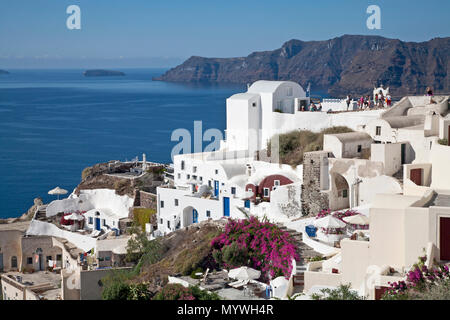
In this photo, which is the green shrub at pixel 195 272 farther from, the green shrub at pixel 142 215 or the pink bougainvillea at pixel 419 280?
the green shrub at pixel 142 215

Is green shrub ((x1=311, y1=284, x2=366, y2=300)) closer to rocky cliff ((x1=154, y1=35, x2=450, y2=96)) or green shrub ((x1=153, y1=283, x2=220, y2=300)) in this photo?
green shrub ((x1=153, y1=283, x2=220, y2=300))

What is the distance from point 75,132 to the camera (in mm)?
94000

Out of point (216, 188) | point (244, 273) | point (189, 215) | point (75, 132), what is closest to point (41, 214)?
point (189, 215)

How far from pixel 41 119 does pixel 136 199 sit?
78.7 m

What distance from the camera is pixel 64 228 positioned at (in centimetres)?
3431

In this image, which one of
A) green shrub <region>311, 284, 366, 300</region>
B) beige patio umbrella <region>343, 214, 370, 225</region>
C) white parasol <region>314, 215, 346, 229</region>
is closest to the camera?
green shrub <region>311, 284, 366, 300</region>

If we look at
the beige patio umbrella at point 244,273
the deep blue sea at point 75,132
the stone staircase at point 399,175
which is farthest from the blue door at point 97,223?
the deep blue sea at point 75,132

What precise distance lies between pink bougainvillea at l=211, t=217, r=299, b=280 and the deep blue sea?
35711 mm

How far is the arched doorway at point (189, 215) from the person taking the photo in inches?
1137

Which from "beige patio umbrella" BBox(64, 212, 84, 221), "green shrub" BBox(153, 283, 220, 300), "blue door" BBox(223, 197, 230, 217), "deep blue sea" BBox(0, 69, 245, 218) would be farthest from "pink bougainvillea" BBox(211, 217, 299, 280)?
"deep blue sea" BBox(0, 69, 245, 218)

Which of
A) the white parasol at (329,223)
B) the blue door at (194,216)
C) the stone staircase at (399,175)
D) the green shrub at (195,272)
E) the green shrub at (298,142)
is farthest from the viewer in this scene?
the blue door at (194,216)

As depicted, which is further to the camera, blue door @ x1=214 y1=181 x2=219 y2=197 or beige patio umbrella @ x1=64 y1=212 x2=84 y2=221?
beige patio umbrella @ x1=64 y1=212 x2=84 y2=221

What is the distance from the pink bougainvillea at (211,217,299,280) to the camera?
20.1 meters

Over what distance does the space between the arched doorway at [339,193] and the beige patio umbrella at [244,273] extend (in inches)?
229
